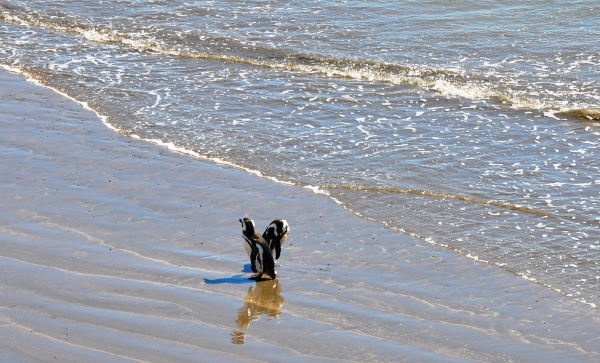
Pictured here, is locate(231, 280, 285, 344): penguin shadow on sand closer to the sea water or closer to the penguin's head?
the penguin's head

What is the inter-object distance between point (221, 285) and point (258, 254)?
430 millimetres

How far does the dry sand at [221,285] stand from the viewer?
725cm

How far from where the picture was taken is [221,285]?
8406 mm

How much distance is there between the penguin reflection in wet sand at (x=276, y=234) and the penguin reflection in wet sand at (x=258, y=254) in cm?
19

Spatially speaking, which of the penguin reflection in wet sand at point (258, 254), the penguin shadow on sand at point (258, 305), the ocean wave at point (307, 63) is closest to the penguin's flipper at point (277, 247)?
the penguin reflection in wet sand at point (258, 254)

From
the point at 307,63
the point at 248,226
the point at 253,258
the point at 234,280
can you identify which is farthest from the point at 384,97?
the point at 234,280

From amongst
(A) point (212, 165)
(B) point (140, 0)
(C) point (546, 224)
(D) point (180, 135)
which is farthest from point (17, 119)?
(B) point (140, 0)

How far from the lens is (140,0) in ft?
Result: 73.2

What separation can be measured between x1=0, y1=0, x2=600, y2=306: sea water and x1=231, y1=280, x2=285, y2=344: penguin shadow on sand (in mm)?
1693

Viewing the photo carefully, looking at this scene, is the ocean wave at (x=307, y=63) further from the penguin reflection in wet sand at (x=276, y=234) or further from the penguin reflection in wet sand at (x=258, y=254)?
the penguin reflection in wet sand at (x=258, y=254)

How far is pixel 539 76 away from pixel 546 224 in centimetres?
691

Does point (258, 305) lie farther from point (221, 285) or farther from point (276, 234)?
point (276, 234)

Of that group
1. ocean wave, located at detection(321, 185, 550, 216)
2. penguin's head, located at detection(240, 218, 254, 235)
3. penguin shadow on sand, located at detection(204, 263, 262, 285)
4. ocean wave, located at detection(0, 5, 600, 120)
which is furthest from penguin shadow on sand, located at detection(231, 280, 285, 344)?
ocean wave, located at detection(0, 5, 600, 120)

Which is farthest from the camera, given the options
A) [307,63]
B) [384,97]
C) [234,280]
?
[307,63]
